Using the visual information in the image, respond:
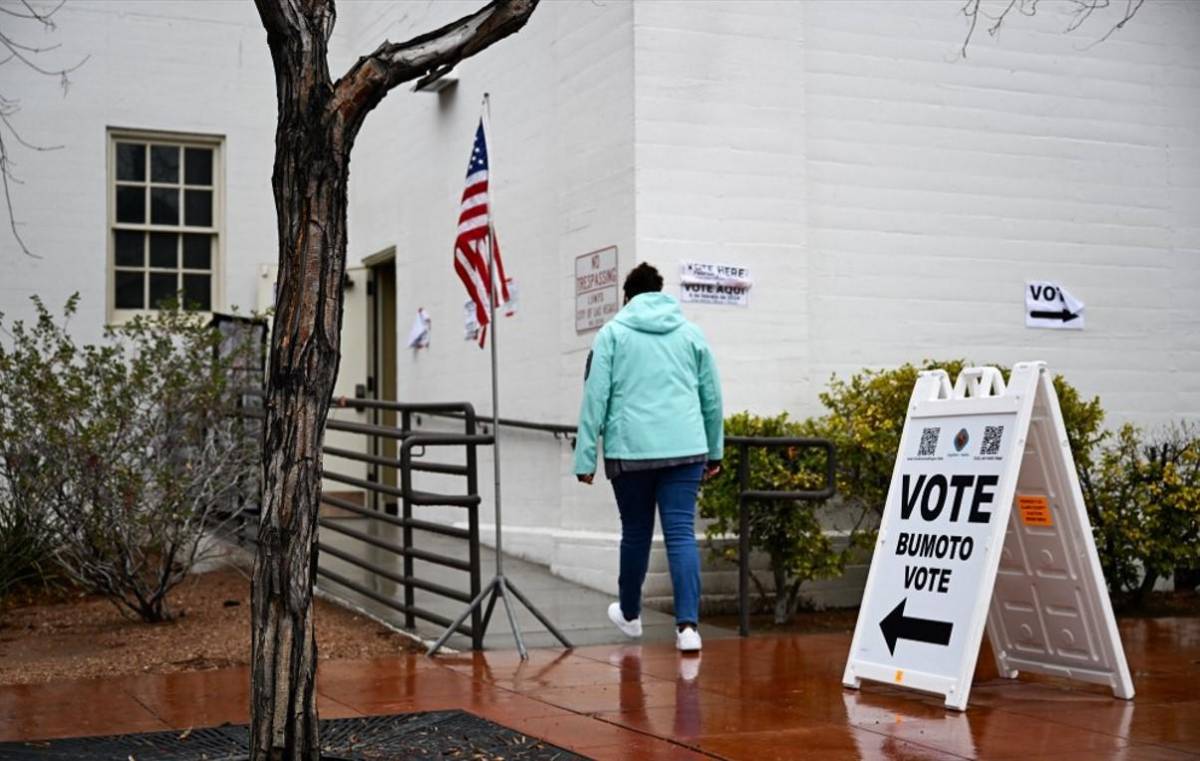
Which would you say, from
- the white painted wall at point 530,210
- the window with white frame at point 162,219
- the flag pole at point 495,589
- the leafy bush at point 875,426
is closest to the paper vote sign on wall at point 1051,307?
the leafy bush at point 875,426

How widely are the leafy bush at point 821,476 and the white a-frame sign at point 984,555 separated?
1875mm

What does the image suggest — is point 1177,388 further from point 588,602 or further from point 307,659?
point 307,659

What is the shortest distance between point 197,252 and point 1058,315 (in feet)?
28.9

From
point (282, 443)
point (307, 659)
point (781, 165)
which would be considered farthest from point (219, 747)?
point (781, 165)

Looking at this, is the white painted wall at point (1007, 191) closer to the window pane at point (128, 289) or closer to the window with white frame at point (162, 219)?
the window with white frame at point (162, 219)

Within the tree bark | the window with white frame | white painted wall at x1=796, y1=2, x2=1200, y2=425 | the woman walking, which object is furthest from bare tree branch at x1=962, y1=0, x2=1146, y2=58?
the window with white frame

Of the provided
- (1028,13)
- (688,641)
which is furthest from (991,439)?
(1028,13)

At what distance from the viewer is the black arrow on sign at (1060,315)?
36.7 feet

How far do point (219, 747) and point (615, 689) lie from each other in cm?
206

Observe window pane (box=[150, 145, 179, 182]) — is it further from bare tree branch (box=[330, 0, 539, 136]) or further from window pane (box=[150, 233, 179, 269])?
bare tree branch (box=[330, 0, 539, 136])

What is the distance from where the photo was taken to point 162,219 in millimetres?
15398

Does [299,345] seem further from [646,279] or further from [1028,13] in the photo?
[1028,13]

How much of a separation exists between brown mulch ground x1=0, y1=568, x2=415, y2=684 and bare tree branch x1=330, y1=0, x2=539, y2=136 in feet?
12.4

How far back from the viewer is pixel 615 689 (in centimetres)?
695
